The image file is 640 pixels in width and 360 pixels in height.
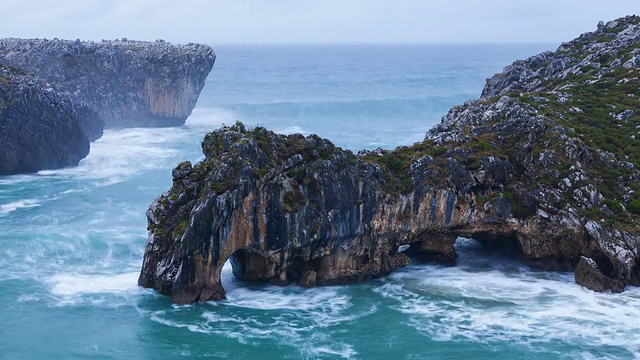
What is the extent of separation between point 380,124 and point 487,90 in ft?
162

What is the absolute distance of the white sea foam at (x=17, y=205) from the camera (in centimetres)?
6994

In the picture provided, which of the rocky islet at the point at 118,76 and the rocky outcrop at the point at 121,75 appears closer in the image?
the rocky islet at the point at 118,76

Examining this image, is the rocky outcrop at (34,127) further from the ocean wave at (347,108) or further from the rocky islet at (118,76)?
the ocean wave at (347,108)

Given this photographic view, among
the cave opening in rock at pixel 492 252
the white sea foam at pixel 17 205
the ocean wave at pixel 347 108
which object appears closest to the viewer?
the cave opening in rock at pixel 492 252

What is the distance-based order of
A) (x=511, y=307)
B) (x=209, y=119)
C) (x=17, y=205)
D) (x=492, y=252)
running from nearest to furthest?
(x=511, y=307) < (x=492, y=252) < (x=17, y=205) < (x=209, y=119)

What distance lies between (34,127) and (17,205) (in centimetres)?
1322

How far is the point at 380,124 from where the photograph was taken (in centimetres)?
12306

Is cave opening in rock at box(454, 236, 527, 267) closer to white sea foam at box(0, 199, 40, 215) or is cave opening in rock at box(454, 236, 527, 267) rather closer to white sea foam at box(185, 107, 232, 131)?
white sea foam at box(0, 199, 40, 215)

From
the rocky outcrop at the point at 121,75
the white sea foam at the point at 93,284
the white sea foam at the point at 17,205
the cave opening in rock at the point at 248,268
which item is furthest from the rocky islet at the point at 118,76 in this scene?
the cave opening in rock at the point at 248,268

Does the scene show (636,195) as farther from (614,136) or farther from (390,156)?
(390,156)

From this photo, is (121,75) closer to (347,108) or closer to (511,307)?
(347,108)

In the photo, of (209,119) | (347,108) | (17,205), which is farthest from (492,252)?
(347,108)

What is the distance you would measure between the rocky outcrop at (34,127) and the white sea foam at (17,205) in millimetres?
10158

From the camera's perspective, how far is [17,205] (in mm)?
71688
